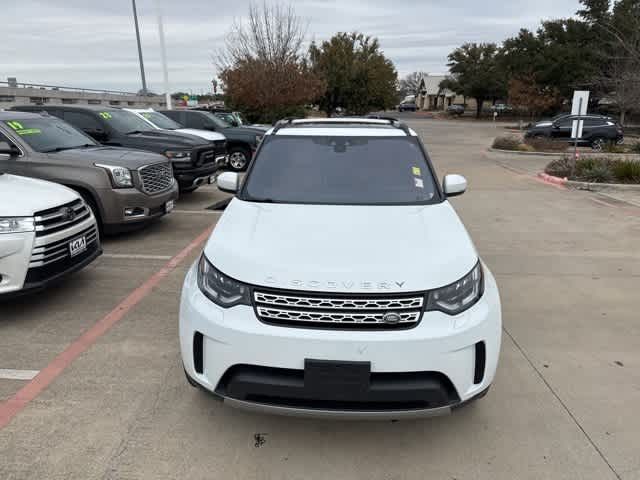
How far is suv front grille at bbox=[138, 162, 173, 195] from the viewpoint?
689 centimetres

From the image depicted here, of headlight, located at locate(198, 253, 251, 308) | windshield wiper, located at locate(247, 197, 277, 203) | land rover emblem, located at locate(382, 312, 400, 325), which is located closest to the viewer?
land rover emblem, located at locate(382, 312, 400, 325)

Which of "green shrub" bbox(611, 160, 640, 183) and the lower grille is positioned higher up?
the lower grille

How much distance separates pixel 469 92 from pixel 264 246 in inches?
2439

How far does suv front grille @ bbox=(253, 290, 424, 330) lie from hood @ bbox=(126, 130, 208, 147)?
7555mm

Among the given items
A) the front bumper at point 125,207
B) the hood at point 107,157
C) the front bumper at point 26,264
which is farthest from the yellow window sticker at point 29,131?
the front bumper at point 26,264

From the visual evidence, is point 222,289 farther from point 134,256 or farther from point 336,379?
point 134,256

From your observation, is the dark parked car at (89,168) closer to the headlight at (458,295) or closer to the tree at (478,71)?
the headlight at (458,295)

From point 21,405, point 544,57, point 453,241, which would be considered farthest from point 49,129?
point 544,57

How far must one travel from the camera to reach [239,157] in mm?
14047

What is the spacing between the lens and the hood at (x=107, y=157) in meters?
6.49

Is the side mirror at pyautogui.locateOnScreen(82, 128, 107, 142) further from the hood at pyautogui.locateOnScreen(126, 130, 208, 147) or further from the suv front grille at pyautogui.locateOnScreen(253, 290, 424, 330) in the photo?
the suv front grille at pyautogui.locateOnScreen(253, 290, 424, 330)

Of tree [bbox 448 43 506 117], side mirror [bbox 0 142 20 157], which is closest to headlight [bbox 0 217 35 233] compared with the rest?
side mirror [bbox 0 142 20 157]

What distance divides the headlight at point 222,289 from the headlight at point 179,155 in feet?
22.4

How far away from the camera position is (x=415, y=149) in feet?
13.7
